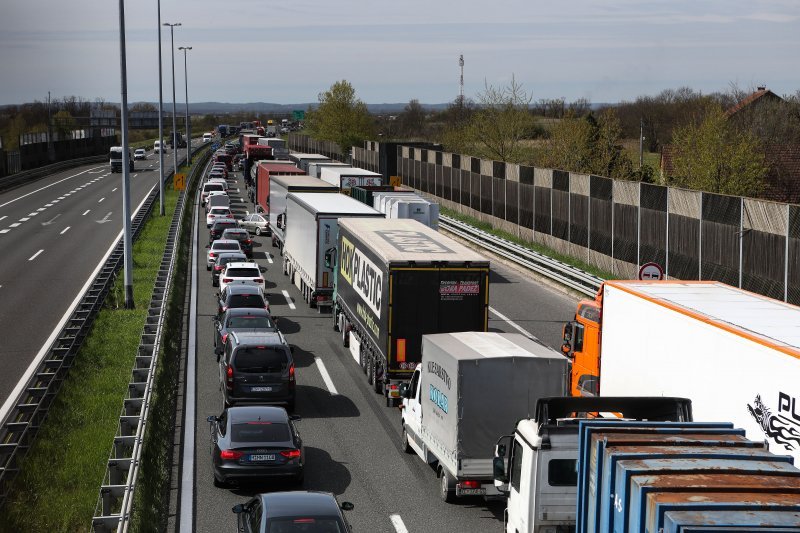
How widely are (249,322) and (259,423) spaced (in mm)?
9123

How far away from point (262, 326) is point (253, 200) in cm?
4959

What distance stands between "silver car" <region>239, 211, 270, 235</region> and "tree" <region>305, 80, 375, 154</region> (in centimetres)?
6388

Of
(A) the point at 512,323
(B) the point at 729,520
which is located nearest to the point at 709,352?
(B) the point at 729,520

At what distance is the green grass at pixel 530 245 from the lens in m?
39.8

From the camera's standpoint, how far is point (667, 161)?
7131cm

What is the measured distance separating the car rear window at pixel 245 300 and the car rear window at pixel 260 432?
13181mm

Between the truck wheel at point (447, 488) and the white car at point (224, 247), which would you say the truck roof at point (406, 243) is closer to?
the truck wheel at point (447, 488)

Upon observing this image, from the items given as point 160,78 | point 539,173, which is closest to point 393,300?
point 539,173

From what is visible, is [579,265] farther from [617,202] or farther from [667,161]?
[667,161]

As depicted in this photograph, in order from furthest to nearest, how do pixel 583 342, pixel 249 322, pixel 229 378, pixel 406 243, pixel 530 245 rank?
1. pixel 530 245
2. pixel 249 322
3. pixel 406 243
4. pixel 229 378
5. pixel 583 342

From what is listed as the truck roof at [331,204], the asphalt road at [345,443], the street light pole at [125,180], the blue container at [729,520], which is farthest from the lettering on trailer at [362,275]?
the blue container at [729,520]

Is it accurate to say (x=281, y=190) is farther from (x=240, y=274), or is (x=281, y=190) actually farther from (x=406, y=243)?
(x=406, y=243)

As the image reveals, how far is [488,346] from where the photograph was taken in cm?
1658

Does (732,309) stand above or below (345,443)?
above
